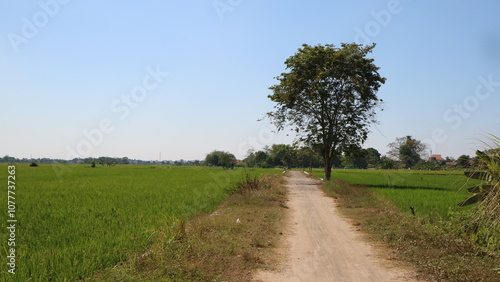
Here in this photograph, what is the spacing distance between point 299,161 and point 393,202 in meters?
89.3

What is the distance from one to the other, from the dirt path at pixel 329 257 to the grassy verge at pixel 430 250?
17.7 inches

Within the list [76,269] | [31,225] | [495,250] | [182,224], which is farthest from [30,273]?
[495,250]

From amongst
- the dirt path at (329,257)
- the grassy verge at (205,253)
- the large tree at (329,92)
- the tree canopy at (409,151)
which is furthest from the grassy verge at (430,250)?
the tree canopy at (409,151)

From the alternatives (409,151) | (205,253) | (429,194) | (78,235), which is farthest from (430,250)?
(409,151)

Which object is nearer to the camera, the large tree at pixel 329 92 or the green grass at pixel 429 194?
the green grass at pixel 429 194

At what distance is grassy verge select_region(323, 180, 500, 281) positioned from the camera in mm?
5621

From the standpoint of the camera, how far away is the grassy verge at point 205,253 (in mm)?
5480

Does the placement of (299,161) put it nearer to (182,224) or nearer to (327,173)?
(327,173)

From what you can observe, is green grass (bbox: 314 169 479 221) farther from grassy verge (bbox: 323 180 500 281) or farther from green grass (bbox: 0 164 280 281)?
green grass (bbox: 0 164 280 281)

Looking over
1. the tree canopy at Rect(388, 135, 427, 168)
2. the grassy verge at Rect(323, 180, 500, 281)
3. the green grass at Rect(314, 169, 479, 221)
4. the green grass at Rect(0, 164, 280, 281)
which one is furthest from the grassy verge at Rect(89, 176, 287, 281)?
the tree canopy at Rect(388, 135, 427, 168)

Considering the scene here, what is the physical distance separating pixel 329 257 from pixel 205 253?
8.00 feet

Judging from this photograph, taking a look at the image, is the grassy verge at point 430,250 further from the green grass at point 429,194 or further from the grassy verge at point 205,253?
the grassy verge at point 205,253

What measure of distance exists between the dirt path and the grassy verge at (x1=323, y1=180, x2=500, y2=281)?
449 millimetres

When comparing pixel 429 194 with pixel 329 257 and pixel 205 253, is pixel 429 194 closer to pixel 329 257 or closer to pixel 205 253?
pixel 329 257
